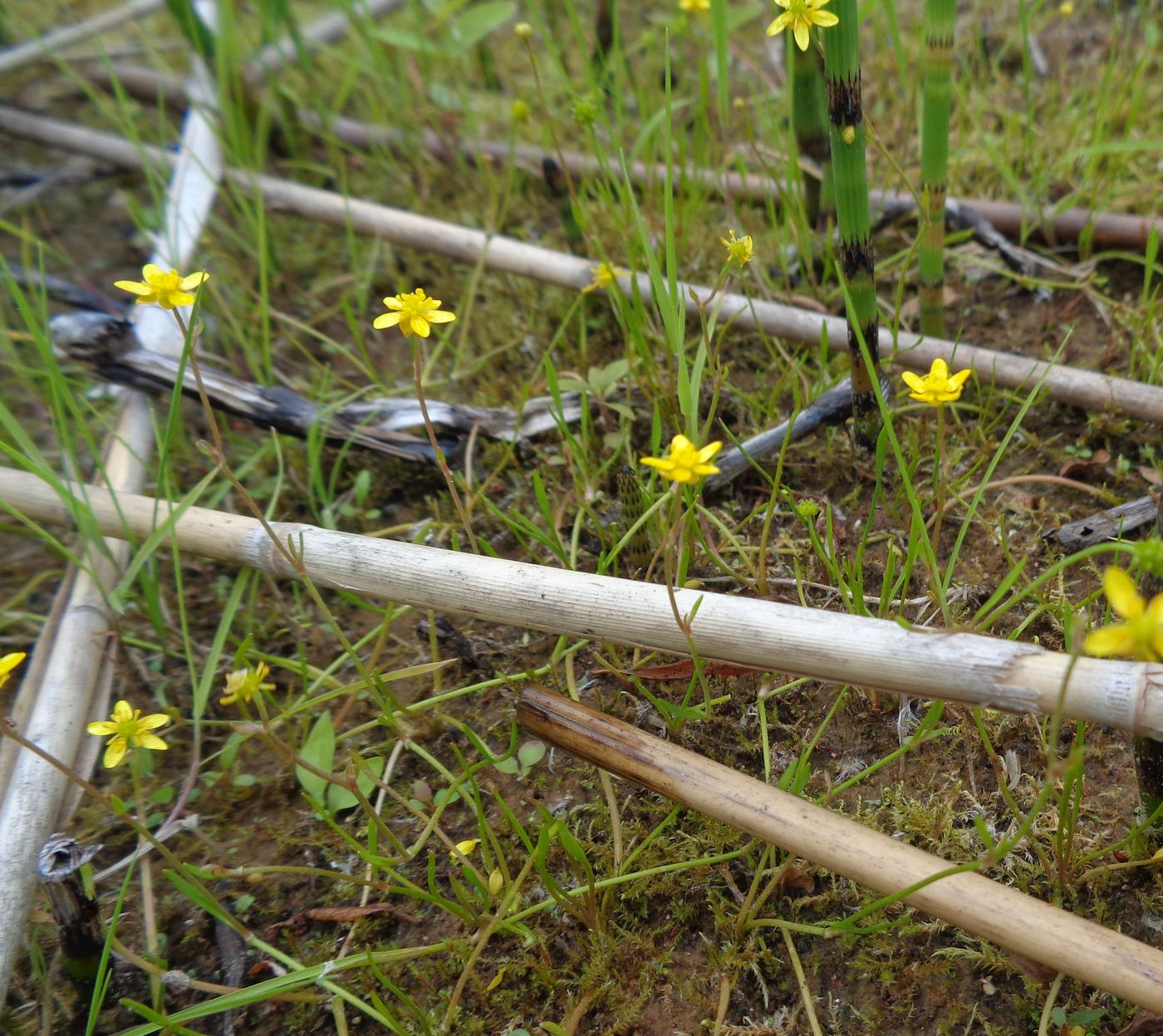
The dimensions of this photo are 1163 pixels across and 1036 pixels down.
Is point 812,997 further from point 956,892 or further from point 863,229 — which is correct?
point 863,229

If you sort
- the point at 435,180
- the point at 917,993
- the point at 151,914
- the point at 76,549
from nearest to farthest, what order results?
the point at 917,993
the point at 151,914
the point at 76,549
the point at 435,180

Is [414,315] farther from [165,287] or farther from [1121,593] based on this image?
[1121,593]

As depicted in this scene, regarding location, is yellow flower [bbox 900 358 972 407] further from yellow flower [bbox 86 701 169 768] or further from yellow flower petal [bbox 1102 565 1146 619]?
yellow flower [bbox 86 701 169 768]

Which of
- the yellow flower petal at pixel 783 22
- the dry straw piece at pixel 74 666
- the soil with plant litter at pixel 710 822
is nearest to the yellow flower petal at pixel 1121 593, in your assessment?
the soil with plant litter at pixel 710 822

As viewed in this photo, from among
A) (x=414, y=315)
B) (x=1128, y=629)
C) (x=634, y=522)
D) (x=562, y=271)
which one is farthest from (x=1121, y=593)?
(x=562, y=271)

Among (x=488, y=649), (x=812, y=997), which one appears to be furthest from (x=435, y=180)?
(x=812, y=997)

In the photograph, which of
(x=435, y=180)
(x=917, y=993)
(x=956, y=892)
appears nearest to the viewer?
(x=956, y=892)

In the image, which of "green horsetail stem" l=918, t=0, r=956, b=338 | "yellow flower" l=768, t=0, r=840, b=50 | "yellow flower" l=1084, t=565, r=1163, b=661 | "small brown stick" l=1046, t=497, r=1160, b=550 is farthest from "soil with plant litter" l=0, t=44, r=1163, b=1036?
"yellow flower" l=768, t=0, r=840, b=50
